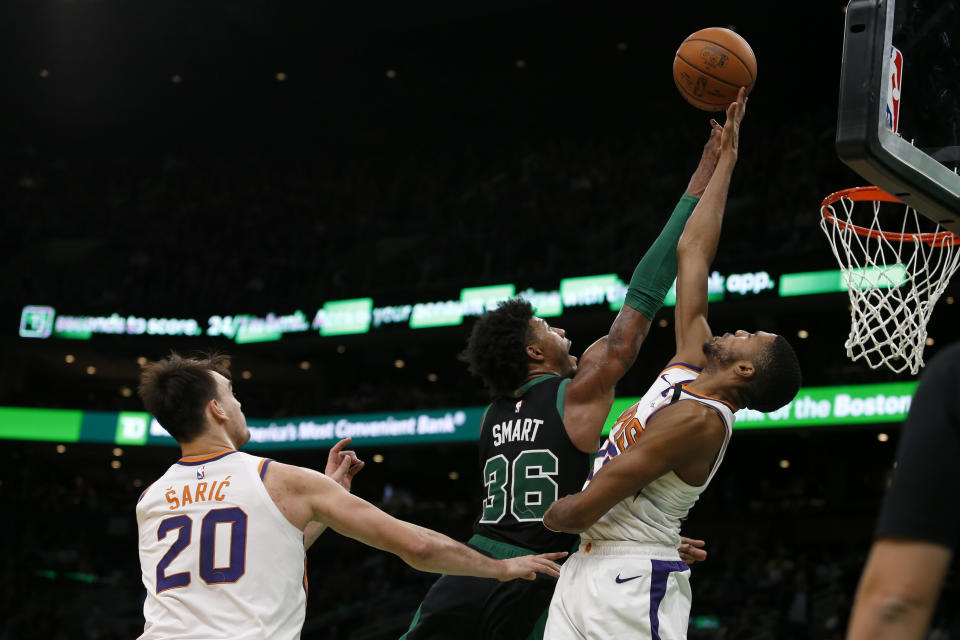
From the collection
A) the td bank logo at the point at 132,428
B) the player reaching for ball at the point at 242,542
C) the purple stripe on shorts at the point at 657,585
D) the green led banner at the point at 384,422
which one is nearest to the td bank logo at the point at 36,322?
the green led banner at the point at 384,422

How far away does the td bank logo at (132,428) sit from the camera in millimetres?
19719

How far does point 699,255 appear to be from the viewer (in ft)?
12.4

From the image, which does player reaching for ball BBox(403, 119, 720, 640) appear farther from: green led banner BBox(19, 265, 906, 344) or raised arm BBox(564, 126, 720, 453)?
green led banner BBox(19, 265, 906, 344)

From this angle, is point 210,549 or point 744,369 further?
point 744,369

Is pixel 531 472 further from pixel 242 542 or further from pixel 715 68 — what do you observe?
pixel 715 68

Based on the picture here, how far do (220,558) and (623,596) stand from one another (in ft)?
4.05

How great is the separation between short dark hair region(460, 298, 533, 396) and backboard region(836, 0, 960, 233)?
1.47 meters

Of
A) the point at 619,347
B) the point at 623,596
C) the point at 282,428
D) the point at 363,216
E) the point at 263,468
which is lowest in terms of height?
the point at 623,596

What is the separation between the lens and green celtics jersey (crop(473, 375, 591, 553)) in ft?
13.0

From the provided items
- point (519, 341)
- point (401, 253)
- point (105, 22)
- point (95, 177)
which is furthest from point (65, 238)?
→ point (519, 341)

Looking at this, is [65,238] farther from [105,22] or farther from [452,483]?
[452,483]

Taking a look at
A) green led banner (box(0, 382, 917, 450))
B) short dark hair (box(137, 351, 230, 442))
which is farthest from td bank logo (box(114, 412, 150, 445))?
short dark hair (box(137, 351, 230, 442))

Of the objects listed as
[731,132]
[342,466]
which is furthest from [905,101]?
[342,466]

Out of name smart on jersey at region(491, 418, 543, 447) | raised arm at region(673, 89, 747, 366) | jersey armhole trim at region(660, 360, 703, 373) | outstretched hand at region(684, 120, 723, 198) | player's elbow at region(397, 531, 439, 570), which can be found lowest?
player's elbow at region(397, 531, 439, 570)
